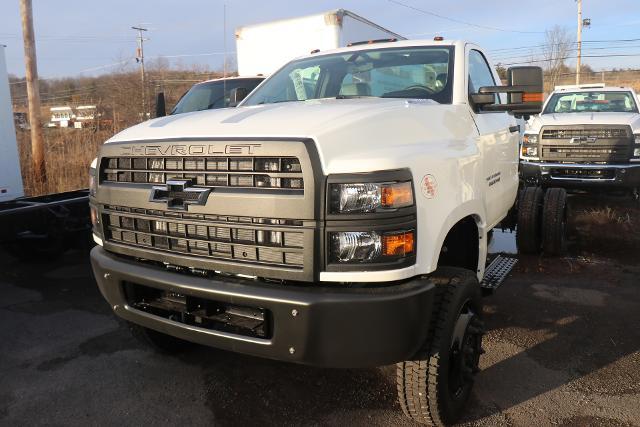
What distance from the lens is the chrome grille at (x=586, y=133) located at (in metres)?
8.38

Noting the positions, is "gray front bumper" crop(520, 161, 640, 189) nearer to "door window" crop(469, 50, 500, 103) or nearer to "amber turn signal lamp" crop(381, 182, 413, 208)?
"door window" crop(469, 50, 500, 103)

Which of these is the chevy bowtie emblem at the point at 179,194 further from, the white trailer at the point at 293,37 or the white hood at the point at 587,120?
the white hood at the point at 587,120

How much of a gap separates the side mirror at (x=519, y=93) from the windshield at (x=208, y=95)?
18.6ft

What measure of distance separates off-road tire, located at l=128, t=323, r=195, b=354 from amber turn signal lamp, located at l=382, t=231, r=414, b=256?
2.01 meters

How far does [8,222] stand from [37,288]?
790 millimetres

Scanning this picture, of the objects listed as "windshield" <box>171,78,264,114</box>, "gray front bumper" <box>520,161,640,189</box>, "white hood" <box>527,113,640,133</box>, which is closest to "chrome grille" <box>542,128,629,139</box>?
"white hood" <box>527,113,640,133</box>

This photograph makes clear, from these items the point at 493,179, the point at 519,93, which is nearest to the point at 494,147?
the point at 493,179

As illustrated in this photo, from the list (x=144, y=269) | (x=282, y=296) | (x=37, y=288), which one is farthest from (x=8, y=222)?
(x=282, y=296)

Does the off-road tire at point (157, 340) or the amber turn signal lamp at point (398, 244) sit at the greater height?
the amber turn signal lamp at point (398, 244)

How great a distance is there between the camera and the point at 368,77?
3.86m

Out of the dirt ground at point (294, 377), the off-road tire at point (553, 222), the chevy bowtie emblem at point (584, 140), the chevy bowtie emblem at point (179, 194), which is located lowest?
the dirt ground at point (294, 377)

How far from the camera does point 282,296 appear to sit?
7.55 ft

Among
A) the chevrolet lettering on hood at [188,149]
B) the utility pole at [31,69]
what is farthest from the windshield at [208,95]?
the chevrolet lettering on hood at [188,149]

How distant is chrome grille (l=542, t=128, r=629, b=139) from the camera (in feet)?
27.5
